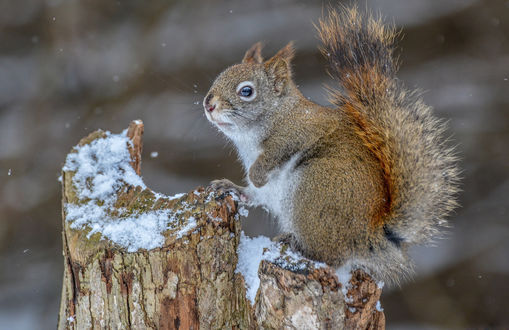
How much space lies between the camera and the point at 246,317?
5.95 ft

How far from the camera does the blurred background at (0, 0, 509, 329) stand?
385cm

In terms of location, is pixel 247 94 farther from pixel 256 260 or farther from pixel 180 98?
pixel 180 98

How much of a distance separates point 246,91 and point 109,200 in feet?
2.41

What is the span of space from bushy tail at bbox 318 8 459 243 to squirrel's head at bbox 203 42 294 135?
9.8 inches

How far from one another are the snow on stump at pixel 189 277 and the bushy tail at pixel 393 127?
33 centimetres

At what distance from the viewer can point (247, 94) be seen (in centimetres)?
227

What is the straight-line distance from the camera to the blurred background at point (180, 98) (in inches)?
151

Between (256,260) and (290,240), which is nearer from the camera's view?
(256,260)

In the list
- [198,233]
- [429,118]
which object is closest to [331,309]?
[198,233]

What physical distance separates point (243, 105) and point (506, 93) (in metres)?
2.51

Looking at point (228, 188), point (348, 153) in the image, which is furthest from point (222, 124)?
point (348, 153)

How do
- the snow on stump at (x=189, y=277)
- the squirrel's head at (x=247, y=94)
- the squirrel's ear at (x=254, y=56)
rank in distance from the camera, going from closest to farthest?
the snow on stump at (x=189, y=277) < the squirrel's head at (x=247, y=94) < the squirrel's ear at (x=254, y=56)

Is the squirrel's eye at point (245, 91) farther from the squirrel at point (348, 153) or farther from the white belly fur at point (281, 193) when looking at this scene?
the white belly fur at point (281, 193)

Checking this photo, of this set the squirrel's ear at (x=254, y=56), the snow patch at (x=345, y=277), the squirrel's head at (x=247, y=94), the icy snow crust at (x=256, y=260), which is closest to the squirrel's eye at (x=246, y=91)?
the squirrel's head at (x=247, y=94)
